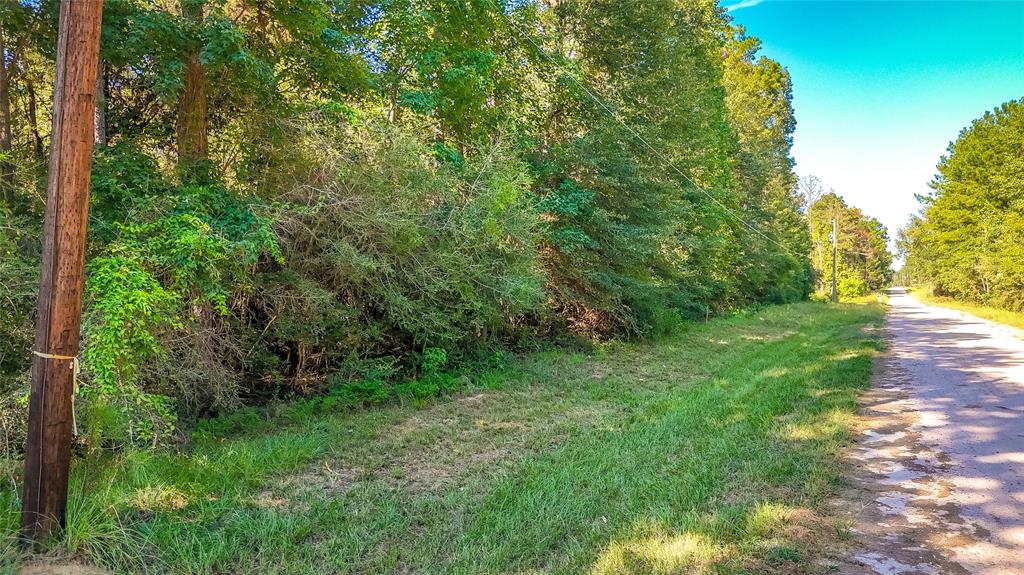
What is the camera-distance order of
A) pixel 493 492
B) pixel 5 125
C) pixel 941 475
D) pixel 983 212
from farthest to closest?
pixel 983 212
pixel 5 125
pixel 493 492
pixel 941 475

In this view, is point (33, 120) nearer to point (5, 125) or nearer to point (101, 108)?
point (101, 108)

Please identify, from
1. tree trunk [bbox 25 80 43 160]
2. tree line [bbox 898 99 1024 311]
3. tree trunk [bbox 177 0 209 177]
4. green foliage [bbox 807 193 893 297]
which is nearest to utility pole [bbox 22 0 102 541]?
tree trunk [bbox 177 0 209 177]

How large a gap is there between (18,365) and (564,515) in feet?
16.1

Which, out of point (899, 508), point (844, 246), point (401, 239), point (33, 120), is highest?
point (844, 246)

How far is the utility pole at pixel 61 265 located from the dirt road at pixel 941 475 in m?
4.48

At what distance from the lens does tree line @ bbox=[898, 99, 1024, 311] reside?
23.0 metres

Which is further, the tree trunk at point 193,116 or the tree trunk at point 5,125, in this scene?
the tree trunk at point 193,116

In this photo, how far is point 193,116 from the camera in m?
6.45

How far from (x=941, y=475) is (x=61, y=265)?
6.20 meters

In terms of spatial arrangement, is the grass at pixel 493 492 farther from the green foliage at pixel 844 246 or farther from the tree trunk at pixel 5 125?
the green foliage at pixel 844 246

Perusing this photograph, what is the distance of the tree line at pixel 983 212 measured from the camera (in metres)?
23.0

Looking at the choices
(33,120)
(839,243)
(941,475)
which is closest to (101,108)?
(33,120)

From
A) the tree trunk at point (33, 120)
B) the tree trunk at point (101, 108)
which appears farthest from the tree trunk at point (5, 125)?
the tree trunk at point (101, 108)

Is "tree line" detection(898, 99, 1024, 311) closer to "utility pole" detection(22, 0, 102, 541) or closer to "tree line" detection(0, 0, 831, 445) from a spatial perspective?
"tree line" detection(0, 0, 831, 445)
